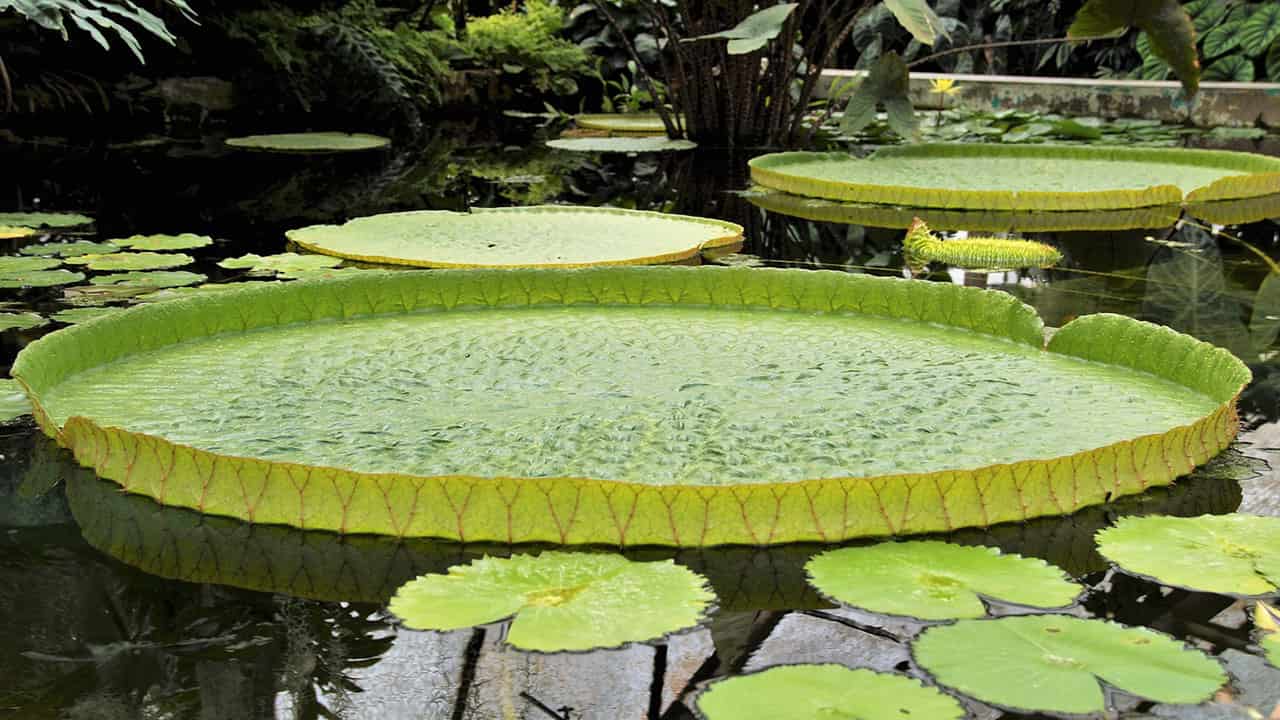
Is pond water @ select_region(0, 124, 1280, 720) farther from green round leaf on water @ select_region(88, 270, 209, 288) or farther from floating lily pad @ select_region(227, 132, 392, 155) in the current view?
floating lily pad @ select_region(227, 132, 392, 155)

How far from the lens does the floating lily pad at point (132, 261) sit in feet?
9.64

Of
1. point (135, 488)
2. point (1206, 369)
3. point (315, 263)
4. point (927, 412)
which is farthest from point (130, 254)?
point (1206, 369)

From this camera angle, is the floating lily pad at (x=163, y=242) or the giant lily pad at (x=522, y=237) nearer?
the giant lily pad at (x=522, y=237)

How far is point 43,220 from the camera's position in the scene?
3635 mm

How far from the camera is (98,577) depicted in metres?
1.31

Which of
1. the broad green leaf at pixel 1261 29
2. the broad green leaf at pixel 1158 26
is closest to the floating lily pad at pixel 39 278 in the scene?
the broad green leaf at pixel 1158 26

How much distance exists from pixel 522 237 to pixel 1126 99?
583 cm

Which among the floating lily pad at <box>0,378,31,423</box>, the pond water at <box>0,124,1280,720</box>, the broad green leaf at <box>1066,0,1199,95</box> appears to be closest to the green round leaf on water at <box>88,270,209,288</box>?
the pond water at <box>0,124,1280,720</box>

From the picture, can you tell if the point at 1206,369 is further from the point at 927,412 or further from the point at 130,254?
the point at 130,254

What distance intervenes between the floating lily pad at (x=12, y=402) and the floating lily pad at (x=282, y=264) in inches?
38.1

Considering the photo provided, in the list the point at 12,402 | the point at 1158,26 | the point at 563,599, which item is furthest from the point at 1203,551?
the point at 1158,26

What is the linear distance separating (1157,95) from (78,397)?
24.0ft

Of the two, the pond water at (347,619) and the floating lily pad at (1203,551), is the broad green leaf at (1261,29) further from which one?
the floating lily pad at (1203,551)

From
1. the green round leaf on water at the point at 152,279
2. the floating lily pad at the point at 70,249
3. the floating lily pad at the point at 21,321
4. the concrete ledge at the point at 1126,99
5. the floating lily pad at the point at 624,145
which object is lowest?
the floating lily pad at the point at 21,321
